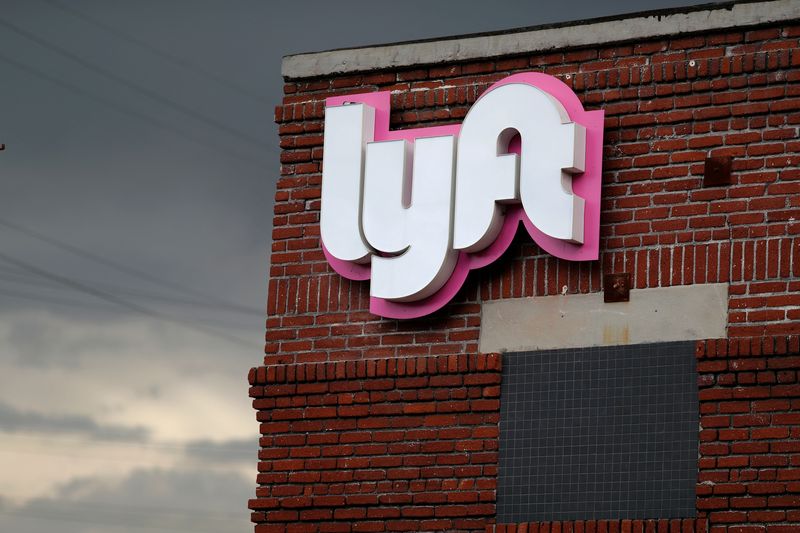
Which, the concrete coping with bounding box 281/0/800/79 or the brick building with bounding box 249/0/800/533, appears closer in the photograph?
the brick building with bounding box 249/0/800/533

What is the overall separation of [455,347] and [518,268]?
0.87 metres

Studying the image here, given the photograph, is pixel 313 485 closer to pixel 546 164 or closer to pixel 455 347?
pixel 455 347

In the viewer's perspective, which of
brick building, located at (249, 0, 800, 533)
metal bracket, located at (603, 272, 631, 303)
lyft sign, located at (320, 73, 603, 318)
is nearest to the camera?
brick building, located at (249, 0, 800, 533)

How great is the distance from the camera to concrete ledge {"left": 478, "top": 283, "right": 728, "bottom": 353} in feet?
49.5

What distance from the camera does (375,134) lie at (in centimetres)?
1664

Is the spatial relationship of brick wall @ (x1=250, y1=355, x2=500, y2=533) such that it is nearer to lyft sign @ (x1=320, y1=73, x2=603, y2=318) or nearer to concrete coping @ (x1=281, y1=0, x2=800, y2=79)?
lyft sign @ (x1=320, y1=73, x2=603, y2=318)

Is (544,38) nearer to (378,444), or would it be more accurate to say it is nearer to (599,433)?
(599,433)

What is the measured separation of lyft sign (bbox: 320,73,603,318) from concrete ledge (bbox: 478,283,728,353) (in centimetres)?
43

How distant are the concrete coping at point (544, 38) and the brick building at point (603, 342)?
0.8 inches

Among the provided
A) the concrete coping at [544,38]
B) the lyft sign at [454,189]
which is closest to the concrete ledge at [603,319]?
the lyft sign at [454,189]

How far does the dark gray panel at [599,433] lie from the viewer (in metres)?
Result: 14.9

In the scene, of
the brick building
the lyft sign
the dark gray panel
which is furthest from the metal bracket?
the dark gray panel

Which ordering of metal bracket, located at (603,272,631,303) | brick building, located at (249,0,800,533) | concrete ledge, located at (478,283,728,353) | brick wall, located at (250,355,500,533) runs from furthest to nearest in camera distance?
brick wall, located at (250,355,500,533) → metal bracket, located at (603,272,631,303) → concrete ledge, located at (478,283,728,353) → brick building, located at (249,0,800,533)

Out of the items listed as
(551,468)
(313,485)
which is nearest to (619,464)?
(551,468)
